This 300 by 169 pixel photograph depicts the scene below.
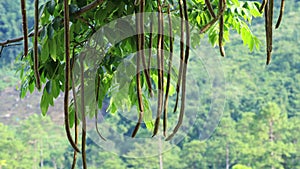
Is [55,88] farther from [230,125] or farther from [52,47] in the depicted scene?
[230,125]

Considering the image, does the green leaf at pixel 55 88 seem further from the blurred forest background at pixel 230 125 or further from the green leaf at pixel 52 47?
the blurred forest background at pixel 230 125

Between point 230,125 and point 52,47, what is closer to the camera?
point 52,47

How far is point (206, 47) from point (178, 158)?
1096 centimetres

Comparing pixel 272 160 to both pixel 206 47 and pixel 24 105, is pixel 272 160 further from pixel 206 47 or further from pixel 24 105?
pixel 206 47

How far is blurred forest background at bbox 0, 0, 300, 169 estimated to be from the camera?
11.4 metres

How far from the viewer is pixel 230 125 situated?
39.4ft

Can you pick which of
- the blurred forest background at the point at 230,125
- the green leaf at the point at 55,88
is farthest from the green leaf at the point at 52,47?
the blurred forest background at the point at 230,125

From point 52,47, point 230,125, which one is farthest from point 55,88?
point 230,125

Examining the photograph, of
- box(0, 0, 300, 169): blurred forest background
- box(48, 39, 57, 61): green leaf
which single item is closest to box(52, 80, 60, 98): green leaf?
box(48, 39, 57, 61): green leaf

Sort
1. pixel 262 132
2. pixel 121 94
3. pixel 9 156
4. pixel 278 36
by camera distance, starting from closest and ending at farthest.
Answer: pixel 121 94
pixel 9 156
pixel 262 132
pixel 278 36

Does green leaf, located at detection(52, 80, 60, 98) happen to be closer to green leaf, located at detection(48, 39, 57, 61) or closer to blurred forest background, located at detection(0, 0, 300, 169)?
green leaf, located at detection(48, 39, 57, 61)

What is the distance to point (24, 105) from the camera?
471 inches

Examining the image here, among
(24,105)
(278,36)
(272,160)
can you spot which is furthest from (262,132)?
(24,105)

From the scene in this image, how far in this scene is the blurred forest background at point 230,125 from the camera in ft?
37.6
